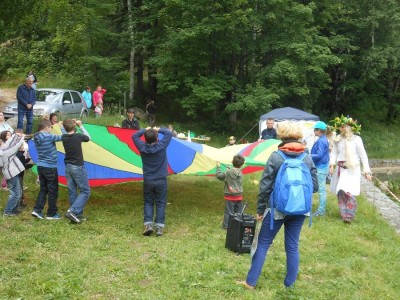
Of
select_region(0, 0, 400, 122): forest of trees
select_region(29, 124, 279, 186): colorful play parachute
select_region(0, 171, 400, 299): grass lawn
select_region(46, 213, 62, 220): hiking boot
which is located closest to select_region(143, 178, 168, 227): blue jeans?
select_region(0, 171, 400, 299): grass lawn

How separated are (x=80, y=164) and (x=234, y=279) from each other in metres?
3.01

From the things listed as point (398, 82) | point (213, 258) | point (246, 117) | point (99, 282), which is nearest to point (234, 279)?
point (213, 258)

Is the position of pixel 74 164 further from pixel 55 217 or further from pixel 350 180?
pixel 350 180

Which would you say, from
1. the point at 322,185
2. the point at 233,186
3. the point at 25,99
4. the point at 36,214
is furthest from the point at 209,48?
the point at 36,214

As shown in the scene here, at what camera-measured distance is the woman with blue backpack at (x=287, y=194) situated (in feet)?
13.8

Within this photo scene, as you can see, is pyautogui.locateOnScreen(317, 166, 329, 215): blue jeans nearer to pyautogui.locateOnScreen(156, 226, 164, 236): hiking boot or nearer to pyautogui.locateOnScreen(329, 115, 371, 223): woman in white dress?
pyautogui.locateOnScreen(329, 115, 371, 223): woman in white dress

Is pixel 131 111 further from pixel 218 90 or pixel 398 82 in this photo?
pixel 398 82

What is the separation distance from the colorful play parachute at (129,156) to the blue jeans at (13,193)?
3.10 feet

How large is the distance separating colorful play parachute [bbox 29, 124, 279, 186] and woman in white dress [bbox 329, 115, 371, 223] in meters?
1.20

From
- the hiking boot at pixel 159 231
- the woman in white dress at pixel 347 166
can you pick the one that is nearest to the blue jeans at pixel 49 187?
the hiking boot at pixel 159 231

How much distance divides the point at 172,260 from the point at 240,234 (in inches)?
38.4

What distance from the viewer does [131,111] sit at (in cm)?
955

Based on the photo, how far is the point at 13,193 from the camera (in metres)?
7.09

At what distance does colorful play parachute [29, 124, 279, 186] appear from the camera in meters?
7.69
